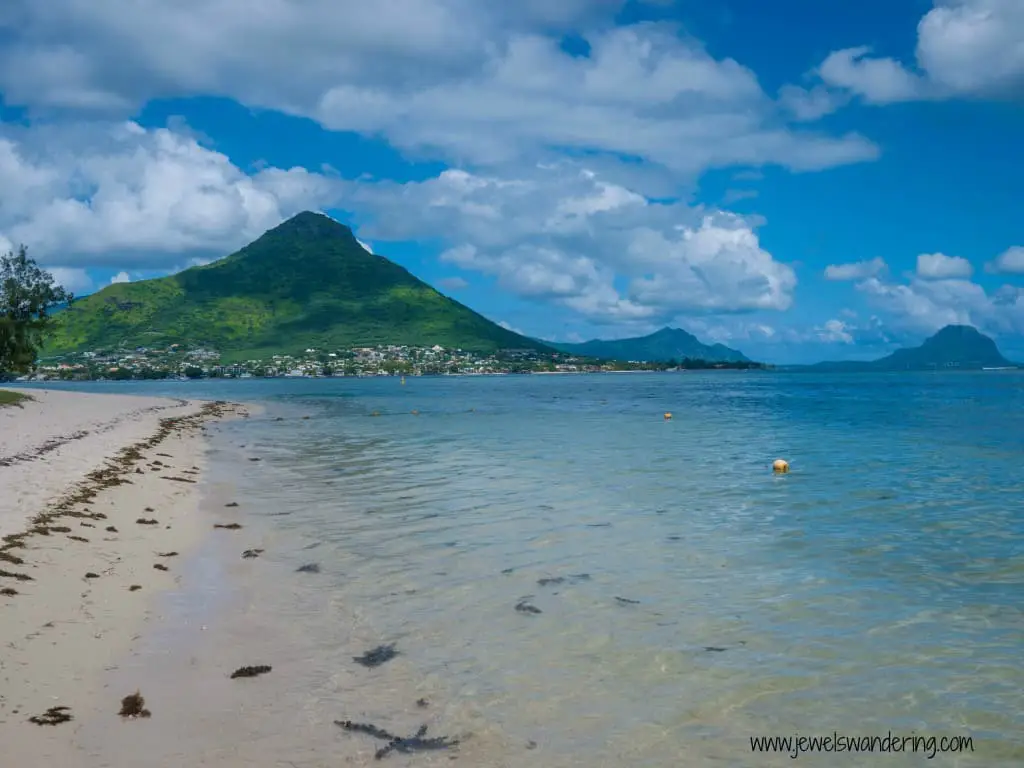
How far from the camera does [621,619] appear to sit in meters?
13.9

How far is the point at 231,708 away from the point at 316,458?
31765 millimetres

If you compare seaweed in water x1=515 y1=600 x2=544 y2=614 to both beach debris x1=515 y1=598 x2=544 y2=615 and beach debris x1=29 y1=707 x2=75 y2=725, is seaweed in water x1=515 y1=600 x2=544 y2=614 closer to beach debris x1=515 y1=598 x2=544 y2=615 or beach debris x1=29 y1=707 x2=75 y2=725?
beach debris x1=515 y1=598 x2=544 y2=615

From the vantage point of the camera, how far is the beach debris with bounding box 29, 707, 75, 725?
885 centimetres

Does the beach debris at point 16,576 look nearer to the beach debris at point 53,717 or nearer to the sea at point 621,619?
the sea at point 621,619

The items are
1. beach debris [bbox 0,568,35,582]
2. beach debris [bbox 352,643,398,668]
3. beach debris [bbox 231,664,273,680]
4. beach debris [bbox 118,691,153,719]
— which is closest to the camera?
beach debris [bbox 118,691,153,719]

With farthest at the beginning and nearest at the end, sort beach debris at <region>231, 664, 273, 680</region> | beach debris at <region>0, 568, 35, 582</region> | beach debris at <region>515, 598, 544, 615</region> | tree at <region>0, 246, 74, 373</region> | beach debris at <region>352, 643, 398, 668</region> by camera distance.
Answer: tree at <region>0, 246, 74, 373</region>
beach debris at <region>515, 598, 544, 615</region>
beach debris at <region>0, 568, 35, 582</region>
beach debris at <region>352, 643, 398, 668</region>
beach debris at <region>231, 664, 273, 680</region>

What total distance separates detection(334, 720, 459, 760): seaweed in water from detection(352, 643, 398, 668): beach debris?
210cm

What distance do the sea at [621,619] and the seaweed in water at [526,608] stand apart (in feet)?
0.22

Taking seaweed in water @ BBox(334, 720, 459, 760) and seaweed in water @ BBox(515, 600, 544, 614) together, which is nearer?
seaweed in water @ BBox(334, 720, 459, 760)

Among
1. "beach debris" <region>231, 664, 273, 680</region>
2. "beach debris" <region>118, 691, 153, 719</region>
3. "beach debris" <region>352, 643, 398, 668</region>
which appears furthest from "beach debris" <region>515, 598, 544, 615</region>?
"beach debris" <region>118, 691, 153, 719</region>

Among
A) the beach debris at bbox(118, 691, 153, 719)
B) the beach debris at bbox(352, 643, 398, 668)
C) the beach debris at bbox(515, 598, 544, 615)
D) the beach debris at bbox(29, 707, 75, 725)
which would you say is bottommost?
the beach debris at bbox(352, 643, 398, 668)

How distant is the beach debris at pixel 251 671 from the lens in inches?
428

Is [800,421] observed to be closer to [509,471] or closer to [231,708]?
[509,471]

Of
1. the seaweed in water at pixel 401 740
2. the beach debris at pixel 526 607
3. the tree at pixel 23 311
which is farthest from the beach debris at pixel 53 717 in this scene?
the tree at pixel 23 311
